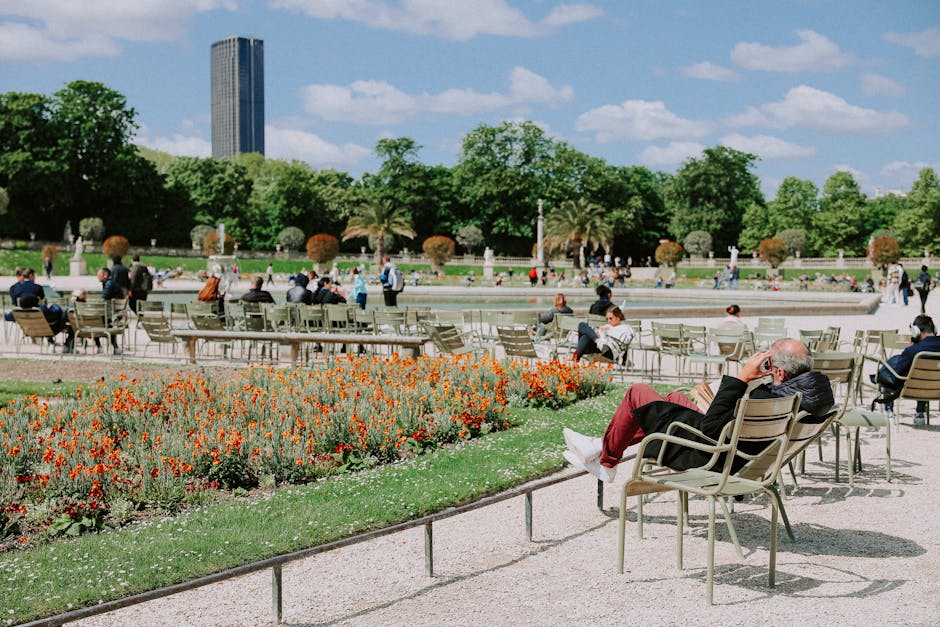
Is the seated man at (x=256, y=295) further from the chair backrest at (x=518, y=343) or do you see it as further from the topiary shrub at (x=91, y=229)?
the topiary shrub at (x=91, y=229)

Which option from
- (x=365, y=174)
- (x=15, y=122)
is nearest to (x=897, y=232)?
(x=365, y=174)

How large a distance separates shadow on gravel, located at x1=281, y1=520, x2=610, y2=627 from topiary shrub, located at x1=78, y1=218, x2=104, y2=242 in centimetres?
6077

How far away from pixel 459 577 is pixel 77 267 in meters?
50.0

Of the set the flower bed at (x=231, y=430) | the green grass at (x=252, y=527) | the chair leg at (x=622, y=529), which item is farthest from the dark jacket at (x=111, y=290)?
the chair leg at (x=622, y=529)

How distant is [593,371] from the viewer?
9641 millimetres

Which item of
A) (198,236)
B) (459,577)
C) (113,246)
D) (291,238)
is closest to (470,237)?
(291,238)

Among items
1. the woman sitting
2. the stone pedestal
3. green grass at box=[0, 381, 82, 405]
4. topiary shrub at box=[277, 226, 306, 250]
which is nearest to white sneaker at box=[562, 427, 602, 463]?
the woman sitting

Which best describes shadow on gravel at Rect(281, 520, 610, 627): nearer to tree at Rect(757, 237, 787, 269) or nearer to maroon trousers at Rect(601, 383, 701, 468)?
maroon trousers at Rect(601, 383, 701, 468)

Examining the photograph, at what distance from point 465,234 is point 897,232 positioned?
33.4m

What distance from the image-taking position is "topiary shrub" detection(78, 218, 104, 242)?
6003 cm

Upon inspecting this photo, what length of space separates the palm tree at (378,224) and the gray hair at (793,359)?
62443 millimetres

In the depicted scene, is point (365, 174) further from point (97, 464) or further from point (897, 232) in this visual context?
point (97, 464)

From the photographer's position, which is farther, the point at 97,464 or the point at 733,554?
the point at 97,464

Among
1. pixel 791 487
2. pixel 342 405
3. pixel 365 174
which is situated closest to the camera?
pixel 791 487
